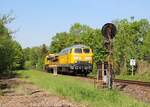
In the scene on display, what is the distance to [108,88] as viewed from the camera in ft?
74.2

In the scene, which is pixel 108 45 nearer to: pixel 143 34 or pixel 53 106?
pixel 53 106

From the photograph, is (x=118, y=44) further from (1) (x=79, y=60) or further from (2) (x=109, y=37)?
(2) (x=109, y=37)

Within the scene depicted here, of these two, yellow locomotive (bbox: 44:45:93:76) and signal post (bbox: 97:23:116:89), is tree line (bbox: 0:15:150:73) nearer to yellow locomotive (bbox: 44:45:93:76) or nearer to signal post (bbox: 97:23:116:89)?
yellow locomotive (bbox: 44:45:93:76)

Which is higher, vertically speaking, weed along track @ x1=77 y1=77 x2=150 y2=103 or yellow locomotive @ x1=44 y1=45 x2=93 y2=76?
yellow locomotive @ x1=44 y1=45 x2=93 y2=76

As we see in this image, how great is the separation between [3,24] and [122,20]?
38.5 m

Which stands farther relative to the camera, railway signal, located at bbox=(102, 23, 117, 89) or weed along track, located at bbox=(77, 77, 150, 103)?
railway signal, located at bbox=(102, 23, 117, 89)

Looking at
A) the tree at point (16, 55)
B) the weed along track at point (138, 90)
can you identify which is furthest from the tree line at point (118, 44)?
the weed along track at point (138, 90)

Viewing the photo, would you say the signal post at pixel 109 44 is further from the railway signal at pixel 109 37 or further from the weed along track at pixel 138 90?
the weed along track at pixel 138 90

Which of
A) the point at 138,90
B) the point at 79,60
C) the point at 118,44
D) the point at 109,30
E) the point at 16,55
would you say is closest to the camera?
the point at 138,90

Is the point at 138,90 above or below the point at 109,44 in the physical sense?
below

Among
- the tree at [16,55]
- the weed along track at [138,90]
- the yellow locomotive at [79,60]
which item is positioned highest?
the tree at [16,55]

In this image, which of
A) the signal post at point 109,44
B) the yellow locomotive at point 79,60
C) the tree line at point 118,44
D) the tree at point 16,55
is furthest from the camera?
the tree at point 16,55

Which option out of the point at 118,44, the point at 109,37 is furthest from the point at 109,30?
the point at 118,44

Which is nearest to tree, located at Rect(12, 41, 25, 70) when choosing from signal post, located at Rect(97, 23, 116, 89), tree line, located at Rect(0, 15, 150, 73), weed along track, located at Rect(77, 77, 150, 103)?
tree line, located at Rect(0, 15, 150, 73)
